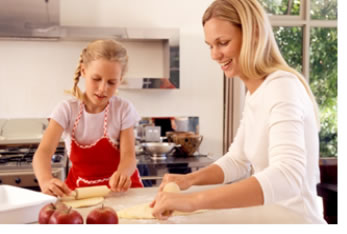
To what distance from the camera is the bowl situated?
7.64 ft

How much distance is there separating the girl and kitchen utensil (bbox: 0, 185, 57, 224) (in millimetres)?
312

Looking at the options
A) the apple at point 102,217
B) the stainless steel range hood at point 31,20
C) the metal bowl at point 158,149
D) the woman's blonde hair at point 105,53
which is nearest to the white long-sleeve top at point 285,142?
the apple at point 102,217

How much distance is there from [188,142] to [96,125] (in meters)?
0.99

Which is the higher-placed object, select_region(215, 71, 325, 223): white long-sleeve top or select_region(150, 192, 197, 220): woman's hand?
select_region(215, 71, 325, 223): white long-sleeve top

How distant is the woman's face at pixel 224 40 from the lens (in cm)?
92

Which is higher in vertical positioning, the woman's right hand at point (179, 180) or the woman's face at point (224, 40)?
the woman's face at point (224, 40)

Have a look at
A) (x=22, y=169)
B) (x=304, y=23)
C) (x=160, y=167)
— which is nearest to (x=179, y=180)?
(x=160, y=167)

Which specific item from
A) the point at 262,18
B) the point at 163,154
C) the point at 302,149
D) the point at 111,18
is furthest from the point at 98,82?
the point at 111,18

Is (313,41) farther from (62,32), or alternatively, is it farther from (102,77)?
(102,77)

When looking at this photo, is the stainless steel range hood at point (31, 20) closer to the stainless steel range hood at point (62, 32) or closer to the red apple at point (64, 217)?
the stainless steel range hood at point (62, 32)

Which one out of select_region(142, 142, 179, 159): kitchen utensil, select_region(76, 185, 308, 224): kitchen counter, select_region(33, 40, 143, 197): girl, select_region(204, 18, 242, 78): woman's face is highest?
select_region(204, 18, 242, 78): woman's face

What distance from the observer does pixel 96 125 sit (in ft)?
4.64

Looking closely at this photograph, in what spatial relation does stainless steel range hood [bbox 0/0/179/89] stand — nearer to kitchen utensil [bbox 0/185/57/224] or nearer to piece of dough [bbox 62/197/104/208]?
piece of dough [bbox 62/197/104/208]

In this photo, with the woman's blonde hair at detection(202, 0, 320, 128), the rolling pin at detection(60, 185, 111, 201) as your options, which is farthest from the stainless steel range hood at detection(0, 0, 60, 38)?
the woman's blonde hair at detection(202, 0, 320, 128)
